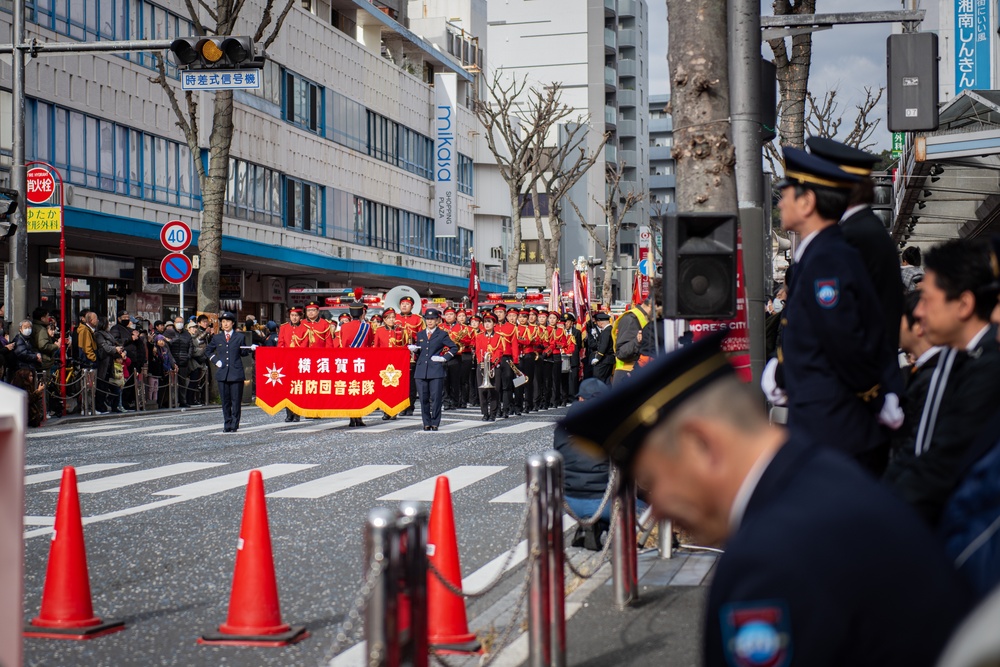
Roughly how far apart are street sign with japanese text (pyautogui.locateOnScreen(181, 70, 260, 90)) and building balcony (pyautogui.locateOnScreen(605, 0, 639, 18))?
3650 inches

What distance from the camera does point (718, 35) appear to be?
29.9ft

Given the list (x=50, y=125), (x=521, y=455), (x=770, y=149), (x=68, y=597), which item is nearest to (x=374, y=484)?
(x=521, y=455)

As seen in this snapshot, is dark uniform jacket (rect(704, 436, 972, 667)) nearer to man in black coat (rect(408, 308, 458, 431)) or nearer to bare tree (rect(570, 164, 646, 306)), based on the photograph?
man in black coat (rect(408, 308, 458, 431))

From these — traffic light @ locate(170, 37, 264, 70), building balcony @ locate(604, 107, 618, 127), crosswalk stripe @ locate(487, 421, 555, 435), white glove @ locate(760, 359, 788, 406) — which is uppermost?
building balcony @ locate(604, 107, 618, 127)

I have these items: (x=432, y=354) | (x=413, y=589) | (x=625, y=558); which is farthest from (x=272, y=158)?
(x=413, y=589)

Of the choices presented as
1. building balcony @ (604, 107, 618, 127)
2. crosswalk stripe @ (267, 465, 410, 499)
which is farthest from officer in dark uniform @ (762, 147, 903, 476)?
building balcony @ (604, 107, 618, 127)

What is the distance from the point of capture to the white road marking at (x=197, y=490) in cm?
1093

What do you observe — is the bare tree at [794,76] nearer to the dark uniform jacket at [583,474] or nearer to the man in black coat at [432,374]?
the man in black coat at [432,374]

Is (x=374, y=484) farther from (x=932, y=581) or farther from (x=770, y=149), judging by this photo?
(x=770, y=149)

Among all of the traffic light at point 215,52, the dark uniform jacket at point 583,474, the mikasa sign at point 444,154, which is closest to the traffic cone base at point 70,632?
the dark uniform jacket at point 583,474

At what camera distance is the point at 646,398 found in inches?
80.8

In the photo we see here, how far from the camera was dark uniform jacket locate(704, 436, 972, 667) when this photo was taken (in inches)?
71.9

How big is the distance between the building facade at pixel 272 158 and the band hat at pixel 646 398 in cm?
2830

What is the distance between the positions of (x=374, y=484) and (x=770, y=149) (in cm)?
2460
